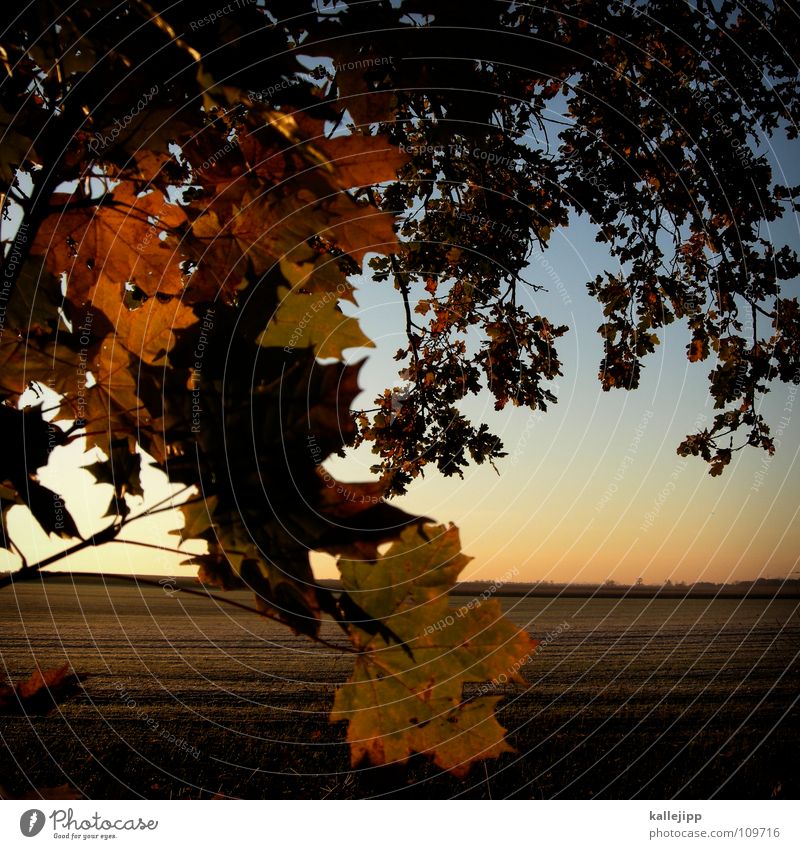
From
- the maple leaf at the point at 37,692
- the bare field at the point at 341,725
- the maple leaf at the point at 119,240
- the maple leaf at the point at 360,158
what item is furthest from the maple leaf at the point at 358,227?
the maple leaf at the point at 37,692

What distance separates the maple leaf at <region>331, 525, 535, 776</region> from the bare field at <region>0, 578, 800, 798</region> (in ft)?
0.48

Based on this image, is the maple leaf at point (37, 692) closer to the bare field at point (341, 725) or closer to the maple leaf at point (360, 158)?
the bare field at point (341, 725)

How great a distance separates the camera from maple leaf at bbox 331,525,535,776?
1.19 meters

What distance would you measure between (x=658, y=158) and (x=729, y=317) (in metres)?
0.71

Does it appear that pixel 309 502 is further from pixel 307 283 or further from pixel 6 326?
pixel 6 326

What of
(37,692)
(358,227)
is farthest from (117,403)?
(37,692)

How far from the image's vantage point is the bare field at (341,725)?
694 centimetres

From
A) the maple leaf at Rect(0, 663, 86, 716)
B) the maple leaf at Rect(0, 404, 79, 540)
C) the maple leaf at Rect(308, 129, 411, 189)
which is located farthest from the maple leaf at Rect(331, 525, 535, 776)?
the maple leaf at Rect(0, 663, 86, 716)

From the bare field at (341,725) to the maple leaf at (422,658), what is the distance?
0.15 m

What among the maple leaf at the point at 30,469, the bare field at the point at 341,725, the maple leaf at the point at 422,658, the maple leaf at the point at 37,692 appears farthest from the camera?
the bare field at the point at 341,725

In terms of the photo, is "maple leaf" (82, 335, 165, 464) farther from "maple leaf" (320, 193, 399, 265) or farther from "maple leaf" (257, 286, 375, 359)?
"maple leaf" (320, 193, 399, 265)

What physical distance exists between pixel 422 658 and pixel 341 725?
9790 mm

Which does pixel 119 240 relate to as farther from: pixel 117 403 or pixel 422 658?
pixel 422 658
